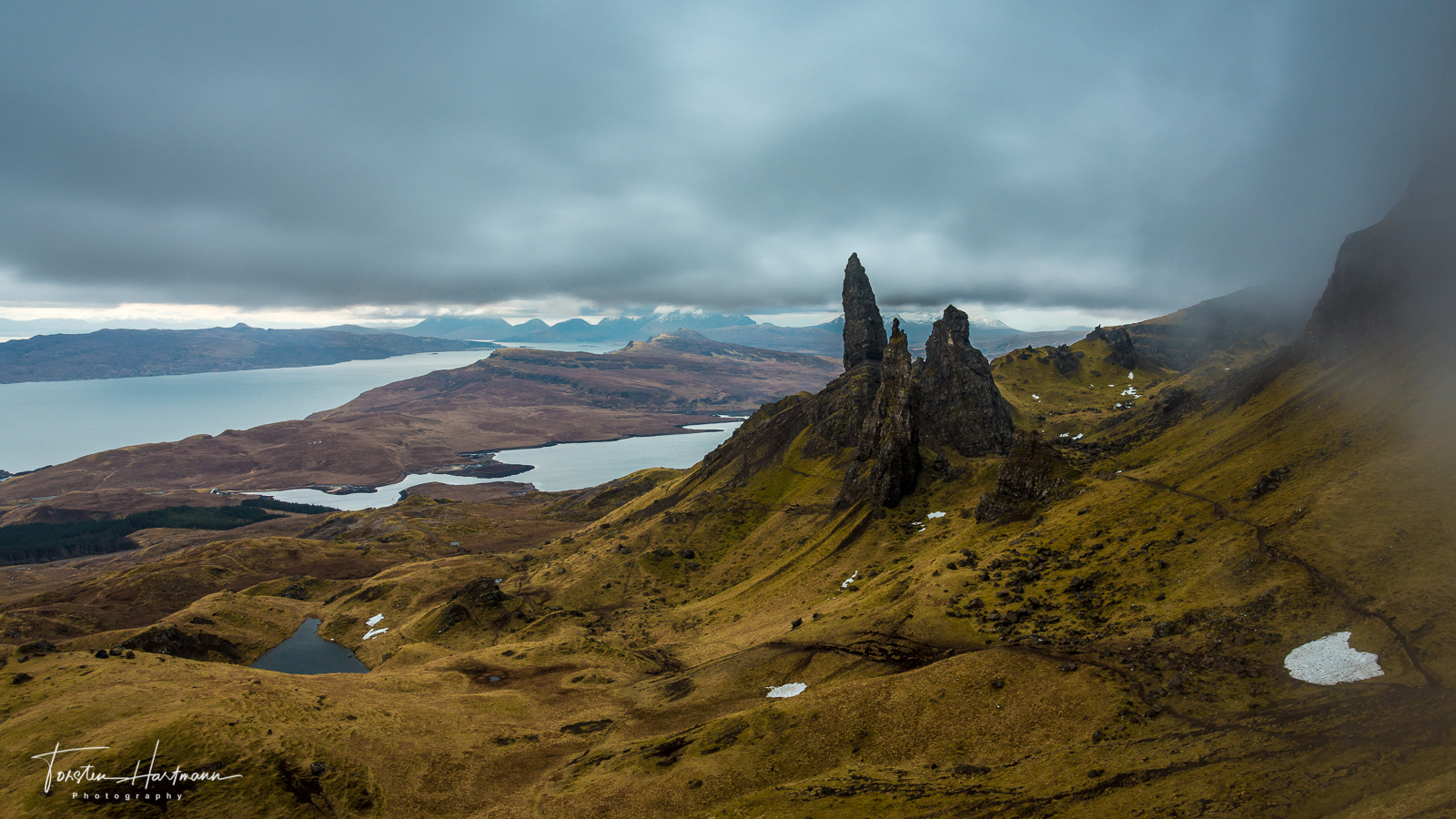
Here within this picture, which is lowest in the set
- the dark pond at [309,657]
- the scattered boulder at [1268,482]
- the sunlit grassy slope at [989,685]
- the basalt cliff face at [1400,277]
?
the dark pond at [309,657]

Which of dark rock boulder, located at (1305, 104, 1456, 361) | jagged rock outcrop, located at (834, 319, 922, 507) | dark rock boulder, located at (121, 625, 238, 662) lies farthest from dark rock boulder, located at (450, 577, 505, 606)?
dark rock boulder, located at (1305, 104, 1456, 361)

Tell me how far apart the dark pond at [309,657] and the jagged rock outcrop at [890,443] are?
104 meters

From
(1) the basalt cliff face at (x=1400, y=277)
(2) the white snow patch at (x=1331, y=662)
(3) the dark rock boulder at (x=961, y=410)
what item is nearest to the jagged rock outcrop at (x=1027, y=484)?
(3) the dark rock boulder at (x=961, y=410)

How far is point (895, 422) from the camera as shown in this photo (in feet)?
430

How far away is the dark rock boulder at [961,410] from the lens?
149 metres

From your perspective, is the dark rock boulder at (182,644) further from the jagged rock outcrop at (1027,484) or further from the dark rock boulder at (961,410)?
the dark rock boulder at (961,410)

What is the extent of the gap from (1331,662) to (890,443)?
8341 cm

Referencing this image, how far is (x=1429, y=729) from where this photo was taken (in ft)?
113

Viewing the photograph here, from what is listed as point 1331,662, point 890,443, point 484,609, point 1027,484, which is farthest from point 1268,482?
point 484,609

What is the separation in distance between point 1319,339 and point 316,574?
765ft

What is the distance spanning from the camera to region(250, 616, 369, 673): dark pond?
117m

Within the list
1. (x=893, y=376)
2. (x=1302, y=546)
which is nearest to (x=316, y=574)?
(x=893, y=376)

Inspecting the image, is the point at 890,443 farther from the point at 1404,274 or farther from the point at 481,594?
the point at 481,594

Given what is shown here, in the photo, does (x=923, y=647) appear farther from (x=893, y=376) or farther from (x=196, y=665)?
(x=196, y=665)
